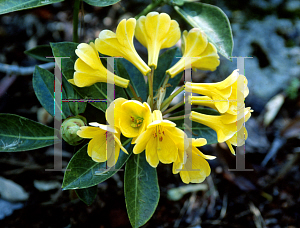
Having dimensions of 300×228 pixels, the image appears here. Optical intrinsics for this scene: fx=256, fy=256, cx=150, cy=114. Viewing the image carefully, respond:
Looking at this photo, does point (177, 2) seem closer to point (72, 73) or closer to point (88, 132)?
point (72, 73)

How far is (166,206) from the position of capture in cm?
218

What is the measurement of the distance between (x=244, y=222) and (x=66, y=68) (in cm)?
187

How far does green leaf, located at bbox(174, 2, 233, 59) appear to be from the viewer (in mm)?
1475

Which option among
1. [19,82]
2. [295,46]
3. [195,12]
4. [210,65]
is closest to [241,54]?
[295,46]

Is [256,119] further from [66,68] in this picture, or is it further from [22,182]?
[22,182]

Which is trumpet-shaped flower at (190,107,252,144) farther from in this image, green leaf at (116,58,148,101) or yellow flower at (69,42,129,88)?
green leaf at (116,58,148,101)

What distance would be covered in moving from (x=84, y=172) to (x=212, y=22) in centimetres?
119

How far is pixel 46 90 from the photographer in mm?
1665

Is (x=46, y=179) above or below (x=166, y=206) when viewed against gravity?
above

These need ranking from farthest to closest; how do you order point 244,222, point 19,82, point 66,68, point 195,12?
1. point 19,82
2. point 244,222
3. point 195,12
4. point 66,68

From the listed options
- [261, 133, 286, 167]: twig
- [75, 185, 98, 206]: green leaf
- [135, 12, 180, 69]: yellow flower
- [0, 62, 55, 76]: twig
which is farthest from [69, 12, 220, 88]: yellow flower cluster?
[261, 133, 286, 167]: twig

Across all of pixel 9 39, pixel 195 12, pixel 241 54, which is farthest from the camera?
pixel 241 54

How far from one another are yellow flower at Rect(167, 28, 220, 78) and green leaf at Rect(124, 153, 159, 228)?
602 mm

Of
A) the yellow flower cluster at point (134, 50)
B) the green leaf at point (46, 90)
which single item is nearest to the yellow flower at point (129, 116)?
the yellow flower cluster at point (134, 50)
